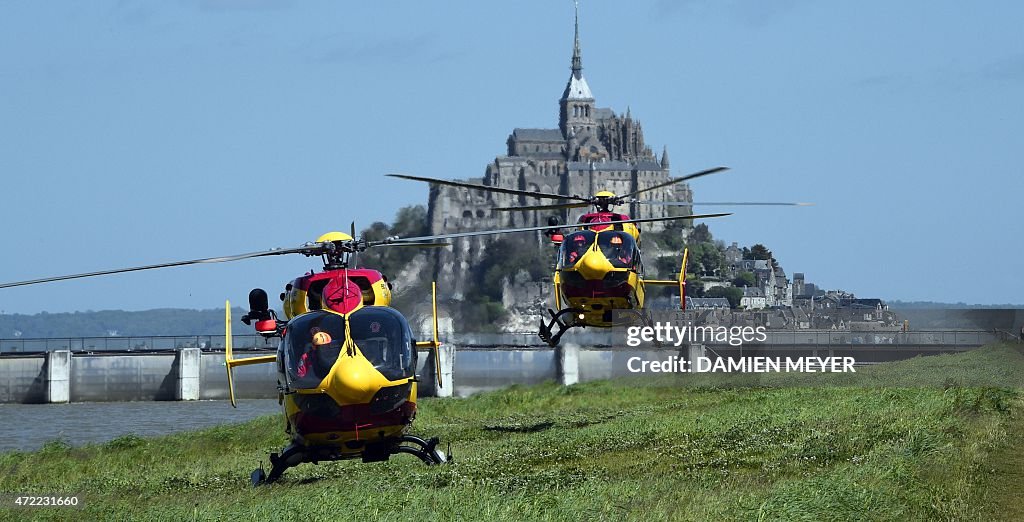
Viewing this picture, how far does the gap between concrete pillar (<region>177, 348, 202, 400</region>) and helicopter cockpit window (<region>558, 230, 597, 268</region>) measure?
64110mm

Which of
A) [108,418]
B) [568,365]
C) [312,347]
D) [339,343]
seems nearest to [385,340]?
[339,343]

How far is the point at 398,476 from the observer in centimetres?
2211

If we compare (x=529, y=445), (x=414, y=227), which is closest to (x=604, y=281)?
(x=529, y=445)

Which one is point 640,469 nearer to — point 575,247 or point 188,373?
point 575,247

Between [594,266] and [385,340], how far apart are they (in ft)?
36.3

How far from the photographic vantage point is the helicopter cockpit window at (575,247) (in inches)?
1224

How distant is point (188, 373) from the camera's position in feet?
301

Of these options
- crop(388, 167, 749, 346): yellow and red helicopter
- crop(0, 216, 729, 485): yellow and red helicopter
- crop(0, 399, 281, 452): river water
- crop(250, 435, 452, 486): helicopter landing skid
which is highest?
crop(388, 167, 749, 346): yellow and red helicopter

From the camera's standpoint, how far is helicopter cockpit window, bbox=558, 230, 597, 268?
31.1m

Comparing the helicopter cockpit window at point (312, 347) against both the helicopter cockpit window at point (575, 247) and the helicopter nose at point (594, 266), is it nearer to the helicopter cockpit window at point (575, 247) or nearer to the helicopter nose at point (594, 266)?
the helicopter nose at point (594, 266)

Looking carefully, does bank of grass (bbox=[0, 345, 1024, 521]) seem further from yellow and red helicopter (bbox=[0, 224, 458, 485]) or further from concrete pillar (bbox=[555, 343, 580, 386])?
concrete pillar (bbox=[555, 343, 580, 386])

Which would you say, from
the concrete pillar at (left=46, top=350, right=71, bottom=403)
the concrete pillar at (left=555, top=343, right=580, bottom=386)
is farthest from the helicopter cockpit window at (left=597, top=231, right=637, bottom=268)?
the concrete pillar at (left=46, top=350, right=71, bottom=403)

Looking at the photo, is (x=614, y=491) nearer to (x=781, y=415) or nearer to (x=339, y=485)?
(x=339, y=485)

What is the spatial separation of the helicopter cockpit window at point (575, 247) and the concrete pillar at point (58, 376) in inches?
2606
